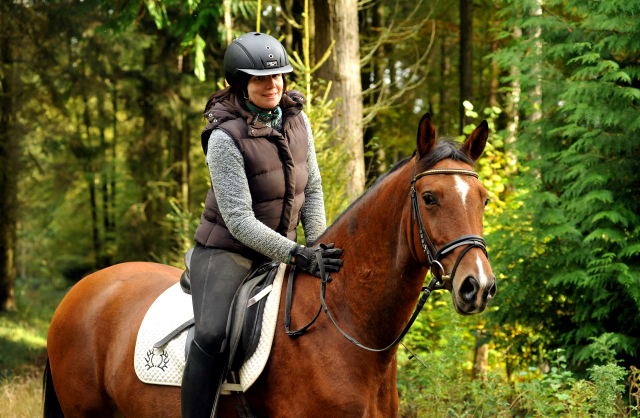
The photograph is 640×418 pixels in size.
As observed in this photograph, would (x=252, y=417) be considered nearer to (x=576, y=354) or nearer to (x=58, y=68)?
(x=576, y=354)

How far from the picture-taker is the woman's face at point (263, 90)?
10.4ft

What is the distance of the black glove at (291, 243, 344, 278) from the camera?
298 cm

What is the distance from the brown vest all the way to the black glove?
0.32 metres

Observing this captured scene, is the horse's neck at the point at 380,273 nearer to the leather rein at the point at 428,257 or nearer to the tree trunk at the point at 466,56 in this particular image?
the leather rein at the point at 428,257

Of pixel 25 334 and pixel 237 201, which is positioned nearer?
pixel 237 201

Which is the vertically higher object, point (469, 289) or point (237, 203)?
point (237, 203)

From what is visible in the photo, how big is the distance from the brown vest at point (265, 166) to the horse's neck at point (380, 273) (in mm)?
497

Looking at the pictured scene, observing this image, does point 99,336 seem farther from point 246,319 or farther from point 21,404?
point 21,404

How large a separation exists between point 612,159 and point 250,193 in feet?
14.8

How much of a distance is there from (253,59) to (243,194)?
0.78 metres

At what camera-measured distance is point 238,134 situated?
3045 millimetres

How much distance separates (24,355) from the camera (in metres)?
11.7

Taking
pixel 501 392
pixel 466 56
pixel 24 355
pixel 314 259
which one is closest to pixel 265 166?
pixel 314 259

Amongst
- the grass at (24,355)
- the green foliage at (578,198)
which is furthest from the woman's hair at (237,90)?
the grass at (24,355)
